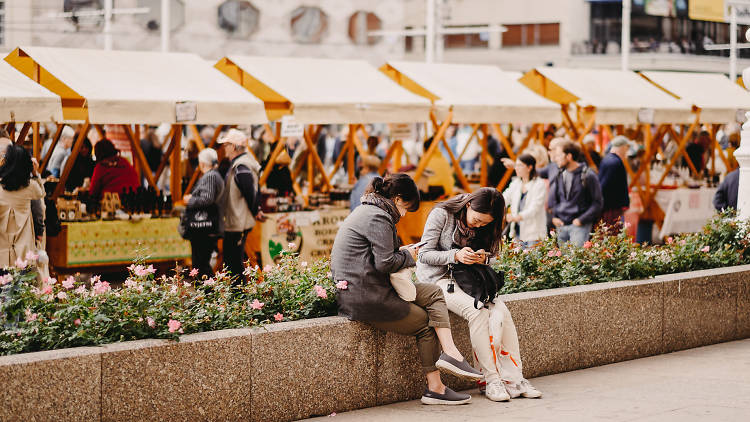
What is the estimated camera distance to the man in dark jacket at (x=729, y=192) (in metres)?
13.6

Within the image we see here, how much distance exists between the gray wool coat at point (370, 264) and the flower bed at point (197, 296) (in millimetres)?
122

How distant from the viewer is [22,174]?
29.1 feet

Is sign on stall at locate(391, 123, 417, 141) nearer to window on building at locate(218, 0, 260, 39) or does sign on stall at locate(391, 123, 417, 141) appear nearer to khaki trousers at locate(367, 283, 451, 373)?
khaki trousers at locate(367, 283, 451, 373)

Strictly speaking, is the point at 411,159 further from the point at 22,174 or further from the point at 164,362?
the point at 164,362

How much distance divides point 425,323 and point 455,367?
0.33 metres

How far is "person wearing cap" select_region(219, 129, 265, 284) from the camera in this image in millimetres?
11656

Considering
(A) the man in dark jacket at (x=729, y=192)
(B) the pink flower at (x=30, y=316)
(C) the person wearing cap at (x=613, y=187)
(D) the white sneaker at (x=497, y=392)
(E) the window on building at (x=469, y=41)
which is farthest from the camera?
(E) the window on building at (x=469, y=41)

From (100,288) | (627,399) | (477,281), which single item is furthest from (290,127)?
(100,288)

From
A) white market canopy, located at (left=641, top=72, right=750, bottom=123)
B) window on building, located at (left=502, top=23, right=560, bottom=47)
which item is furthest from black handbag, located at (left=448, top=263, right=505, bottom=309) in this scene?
window on building, located at (left=502, top=23, right=560, bottom=47)

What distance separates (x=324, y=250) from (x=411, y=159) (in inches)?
308

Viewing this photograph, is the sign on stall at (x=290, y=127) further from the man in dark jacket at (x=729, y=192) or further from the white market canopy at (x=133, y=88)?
the man in dark jacket at (x=729, y=192)

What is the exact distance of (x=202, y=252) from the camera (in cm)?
1172

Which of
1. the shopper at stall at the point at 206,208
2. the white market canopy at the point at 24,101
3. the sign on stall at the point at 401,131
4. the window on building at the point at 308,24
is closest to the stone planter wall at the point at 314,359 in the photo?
the shopper at stall at the point at 206,208

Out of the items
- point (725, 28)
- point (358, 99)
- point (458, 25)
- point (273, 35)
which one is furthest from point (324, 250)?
point (725, 28)
